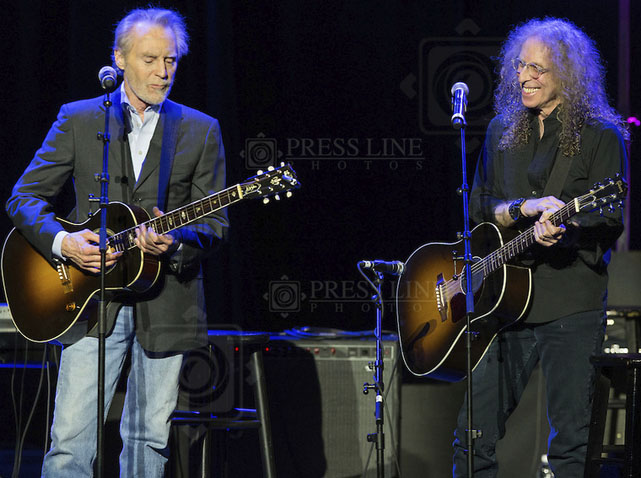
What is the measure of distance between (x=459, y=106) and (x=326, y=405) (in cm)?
185

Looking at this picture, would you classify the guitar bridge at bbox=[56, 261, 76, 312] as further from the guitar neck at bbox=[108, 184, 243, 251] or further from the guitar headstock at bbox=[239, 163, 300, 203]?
the guitar headstock at bbox=[239, 163, 300, 203]

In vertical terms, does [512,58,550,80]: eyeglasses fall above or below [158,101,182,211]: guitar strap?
above

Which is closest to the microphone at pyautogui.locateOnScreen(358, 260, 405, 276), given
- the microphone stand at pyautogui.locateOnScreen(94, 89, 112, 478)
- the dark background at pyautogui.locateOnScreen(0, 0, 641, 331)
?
the microphone stand at pyautogui.locateOnScreen(94, 89, 112, 478)

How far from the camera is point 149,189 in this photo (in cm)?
355

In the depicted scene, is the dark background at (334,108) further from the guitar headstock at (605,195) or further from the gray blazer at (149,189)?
the guitar headstock at (605,195)

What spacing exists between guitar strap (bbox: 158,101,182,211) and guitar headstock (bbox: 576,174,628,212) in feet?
5.53

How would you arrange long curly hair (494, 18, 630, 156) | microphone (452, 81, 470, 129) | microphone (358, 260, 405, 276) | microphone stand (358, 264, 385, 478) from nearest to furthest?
microphone (452, 81, 470, 129)
long curly hair (494, 18, 630, 156)
microphone stand (358, 264, 385, 478)
microphone (358, 260, 405, 276)

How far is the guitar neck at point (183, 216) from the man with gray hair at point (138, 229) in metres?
0.04

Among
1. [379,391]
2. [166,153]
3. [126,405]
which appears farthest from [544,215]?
[126,405]

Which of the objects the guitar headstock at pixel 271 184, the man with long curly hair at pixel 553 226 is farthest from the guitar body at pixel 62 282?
the man with long curly hair at pixel 553 226

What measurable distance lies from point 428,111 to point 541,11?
98 centimetres

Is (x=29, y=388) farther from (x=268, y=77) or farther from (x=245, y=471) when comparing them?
(x=268, y=77)

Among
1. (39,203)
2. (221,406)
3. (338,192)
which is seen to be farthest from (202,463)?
(338,192)

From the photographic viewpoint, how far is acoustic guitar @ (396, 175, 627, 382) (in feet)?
11.2
